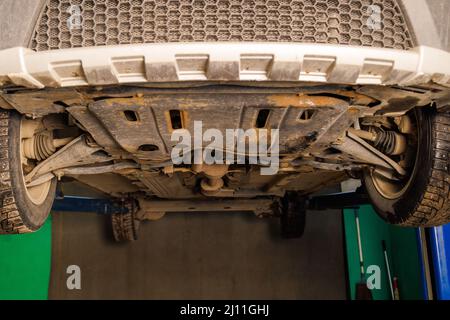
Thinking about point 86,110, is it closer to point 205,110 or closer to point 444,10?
point 205,110

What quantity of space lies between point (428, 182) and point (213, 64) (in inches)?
41.1

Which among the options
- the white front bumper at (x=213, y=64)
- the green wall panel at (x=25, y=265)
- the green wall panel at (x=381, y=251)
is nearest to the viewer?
the white front bumper at (x=213, y=64)

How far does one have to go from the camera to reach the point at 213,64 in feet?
3.25

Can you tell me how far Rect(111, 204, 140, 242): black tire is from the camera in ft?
10.7

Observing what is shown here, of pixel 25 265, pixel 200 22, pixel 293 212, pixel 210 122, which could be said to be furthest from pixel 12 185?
pixel 25 265

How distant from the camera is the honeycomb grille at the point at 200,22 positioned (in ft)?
3.45

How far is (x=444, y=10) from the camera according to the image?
116cm

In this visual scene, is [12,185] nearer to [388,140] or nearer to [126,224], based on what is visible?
[388,140]

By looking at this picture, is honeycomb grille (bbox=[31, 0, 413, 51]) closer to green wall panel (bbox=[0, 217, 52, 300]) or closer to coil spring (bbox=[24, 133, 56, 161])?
coil spring (bbox=[24, 133, 56, 161])

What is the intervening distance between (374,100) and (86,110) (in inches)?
33.2

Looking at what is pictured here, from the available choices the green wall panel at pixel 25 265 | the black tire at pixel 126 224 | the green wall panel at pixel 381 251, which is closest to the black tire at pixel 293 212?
the green wall panel at pixel 381 251

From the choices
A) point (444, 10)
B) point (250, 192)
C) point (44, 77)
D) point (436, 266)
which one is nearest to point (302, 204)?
point (250, 192)

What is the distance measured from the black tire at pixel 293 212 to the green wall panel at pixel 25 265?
6.88 ft

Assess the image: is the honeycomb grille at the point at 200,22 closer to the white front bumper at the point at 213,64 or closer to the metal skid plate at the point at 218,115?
the white front bumper at the point at 213,64
